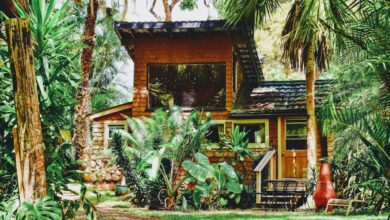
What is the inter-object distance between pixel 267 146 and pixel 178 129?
4197 mm

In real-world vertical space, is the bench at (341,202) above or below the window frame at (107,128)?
below

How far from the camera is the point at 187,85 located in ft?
61.5

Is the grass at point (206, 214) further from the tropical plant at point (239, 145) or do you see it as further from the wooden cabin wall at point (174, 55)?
the wooden cabin wall at point (174, 55)

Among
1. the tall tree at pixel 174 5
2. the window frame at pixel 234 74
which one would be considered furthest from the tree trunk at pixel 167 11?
the window frame at pixel 234 74

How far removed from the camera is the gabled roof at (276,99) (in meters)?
17.6

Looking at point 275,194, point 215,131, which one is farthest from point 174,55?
point 275,194

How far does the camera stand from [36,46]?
18.7ft

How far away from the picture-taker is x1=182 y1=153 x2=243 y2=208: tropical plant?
13606 millimetres

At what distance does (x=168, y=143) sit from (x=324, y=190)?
4.21 m

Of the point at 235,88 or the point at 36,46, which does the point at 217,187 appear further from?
the point at 36,46

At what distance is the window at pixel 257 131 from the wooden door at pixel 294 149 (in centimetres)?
64

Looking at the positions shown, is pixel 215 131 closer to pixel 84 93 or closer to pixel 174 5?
pixel 84 93

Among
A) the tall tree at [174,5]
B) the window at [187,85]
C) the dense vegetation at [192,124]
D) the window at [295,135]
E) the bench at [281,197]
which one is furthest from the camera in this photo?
the tall tree at [174,5]

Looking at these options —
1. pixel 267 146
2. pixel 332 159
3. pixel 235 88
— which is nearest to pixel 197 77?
pixel 235 88
